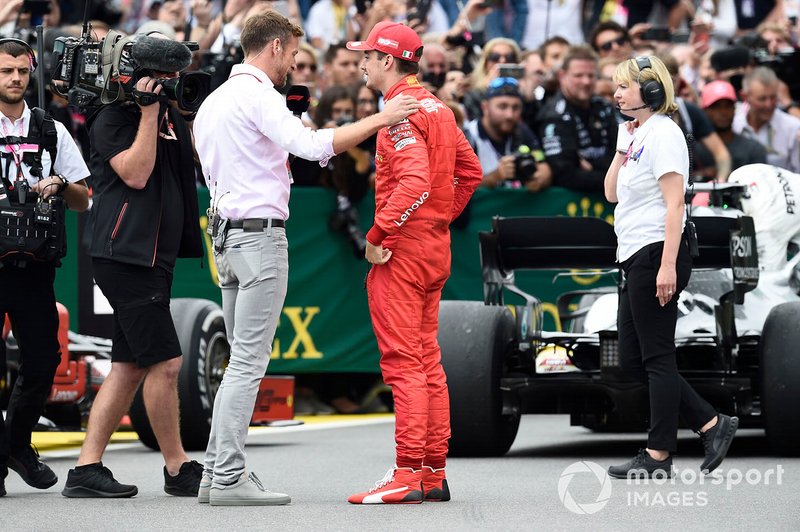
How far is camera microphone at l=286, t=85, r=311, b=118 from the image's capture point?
7098mm

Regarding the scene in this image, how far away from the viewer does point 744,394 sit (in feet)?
29.2

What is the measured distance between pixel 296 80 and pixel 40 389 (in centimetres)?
682

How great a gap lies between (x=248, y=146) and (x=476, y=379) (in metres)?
2.78

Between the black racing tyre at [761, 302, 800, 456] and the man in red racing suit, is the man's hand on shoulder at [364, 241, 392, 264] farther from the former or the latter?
the black racing tyre at [761, 302, 800, 456]

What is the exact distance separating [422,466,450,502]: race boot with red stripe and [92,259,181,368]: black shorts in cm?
129

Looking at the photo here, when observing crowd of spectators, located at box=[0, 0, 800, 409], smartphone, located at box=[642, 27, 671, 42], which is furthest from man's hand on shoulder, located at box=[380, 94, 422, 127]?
smartphone, located at box=[642, 27, 671, 42]

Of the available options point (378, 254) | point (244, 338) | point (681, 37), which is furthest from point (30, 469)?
point (681, 37)

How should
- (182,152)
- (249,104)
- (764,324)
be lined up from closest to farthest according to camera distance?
(249,104) → (182,152) → (764,324)

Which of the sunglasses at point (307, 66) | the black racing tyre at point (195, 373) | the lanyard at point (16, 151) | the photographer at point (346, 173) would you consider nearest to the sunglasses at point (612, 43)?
the sunglasses at point (307, 66)

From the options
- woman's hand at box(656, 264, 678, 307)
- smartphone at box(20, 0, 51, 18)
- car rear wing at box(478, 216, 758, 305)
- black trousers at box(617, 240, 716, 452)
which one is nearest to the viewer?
woman's hand at box(656, 264, 678, 307)

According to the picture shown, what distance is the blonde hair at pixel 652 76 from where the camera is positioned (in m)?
7.85

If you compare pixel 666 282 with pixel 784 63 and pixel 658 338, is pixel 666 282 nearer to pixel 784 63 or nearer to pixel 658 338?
pixel 658 338

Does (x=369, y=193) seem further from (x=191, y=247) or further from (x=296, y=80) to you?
(x=191, y=247)

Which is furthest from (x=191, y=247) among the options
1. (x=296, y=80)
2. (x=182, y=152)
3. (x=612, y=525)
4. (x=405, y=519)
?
(x=296, y=80)
